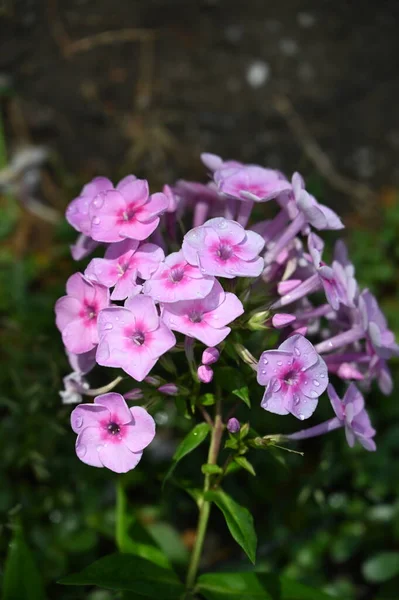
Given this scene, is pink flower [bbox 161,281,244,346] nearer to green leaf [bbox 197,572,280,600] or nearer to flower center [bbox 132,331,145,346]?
flower center [bbox 132,331,145,346]

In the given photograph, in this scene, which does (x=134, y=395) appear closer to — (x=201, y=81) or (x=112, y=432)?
(x=112, y=432)

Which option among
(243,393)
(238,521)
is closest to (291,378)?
(243,393)

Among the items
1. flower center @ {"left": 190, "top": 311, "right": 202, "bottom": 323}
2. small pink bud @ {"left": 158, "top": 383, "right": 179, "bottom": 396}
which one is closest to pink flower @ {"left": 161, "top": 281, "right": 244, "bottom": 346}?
flower center @ {"left": 190, "top": 311, "right": 202, "bottom": 323}

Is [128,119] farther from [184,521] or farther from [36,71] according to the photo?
[184,521]

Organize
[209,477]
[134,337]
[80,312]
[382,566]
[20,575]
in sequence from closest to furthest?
1. [134,337]
2. [80,312]
3. [209,477]
4. [20,575]
5. [382,566]

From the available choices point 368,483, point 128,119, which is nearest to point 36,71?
point 128,119

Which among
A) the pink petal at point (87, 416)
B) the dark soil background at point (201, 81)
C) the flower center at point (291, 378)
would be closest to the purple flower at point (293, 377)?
the flower center at point (291, 378)
